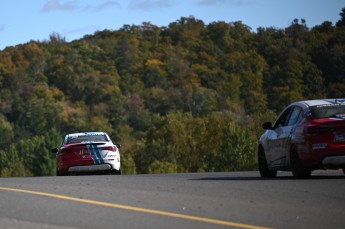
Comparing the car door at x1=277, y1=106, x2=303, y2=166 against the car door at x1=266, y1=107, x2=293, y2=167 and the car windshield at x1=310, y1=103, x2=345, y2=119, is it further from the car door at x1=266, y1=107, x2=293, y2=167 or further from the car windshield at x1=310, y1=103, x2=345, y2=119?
the car windshield at x1=310, y1=103, x2=345, y2=119

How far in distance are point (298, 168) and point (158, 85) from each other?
158 metres

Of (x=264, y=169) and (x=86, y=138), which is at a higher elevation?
(x=86, y=138)

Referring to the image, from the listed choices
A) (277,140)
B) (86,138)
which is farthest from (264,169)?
(86,138)

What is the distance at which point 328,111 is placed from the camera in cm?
2016

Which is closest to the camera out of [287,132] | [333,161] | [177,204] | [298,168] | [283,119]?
[177,204]

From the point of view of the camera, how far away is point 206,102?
169m

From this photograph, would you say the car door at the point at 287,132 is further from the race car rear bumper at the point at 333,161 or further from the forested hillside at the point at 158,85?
the forested hillside at the point at 158,85

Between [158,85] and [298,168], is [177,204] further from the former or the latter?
[158,85]

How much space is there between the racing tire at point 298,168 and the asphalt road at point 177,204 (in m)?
0.25

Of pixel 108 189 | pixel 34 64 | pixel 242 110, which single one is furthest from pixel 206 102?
pixel 108 189

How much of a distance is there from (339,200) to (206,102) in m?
154

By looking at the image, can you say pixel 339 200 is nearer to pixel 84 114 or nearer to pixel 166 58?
pixel 84 114

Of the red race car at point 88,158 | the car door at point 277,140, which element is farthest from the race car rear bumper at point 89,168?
the car door at point 277,140

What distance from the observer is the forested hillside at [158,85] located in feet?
467
